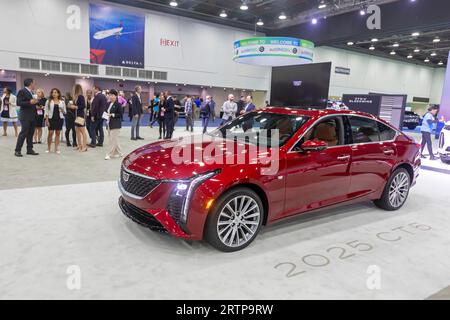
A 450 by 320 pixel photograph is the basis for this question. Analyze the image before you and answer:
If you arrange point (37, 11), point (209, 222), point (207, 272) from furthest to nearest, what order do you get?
1. point (37, 11)
2. point (209, 222)
3. point (207, 272)

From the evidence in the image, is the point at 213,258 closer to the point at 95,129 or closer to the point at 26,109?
the point at 26,109

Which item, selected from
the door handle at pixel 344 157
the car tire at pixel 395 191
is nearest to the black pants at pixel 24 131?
the door handle at pixel 344 157

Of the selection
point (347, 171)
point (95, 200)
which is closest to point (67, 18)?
point (95, 200)

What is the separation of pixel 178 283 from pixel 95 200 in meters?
2.42

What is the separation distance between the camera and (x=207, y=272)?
9.29ft

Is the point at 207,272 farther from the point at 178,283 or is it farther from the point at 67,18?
the point at 67,18

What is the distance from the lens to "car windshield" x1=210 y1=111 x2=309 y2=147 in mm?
3697

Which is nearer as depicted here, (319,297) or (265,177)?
(319,297)

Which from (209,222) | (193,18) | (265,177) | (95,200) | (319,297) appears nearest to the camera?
(319,297)

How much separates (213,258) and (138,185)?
976 mm

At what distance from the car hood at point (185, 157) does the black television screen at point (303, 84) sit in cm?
757

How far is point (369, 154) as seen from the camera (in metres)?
4.20

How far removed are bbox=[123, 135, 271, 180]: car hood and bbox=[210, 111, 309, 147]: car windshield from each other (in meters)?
0.23

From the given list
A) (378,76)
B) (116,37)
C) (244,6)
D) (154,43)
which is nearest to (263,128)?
(244,6)
